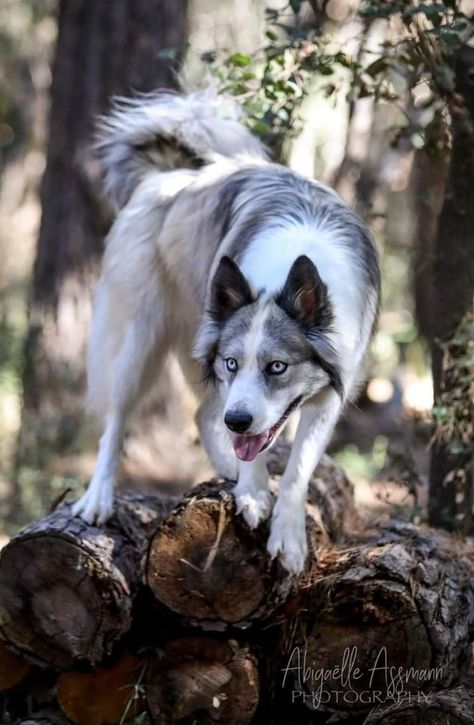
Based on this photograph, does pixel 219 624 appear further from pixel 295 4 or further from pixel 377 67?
pixel 377 67

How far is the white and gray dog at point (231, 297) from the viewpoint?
14.8 ft

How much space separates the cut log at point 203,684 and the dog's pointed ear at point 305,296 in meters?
1.52

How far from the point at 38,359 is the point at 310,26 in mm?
4442

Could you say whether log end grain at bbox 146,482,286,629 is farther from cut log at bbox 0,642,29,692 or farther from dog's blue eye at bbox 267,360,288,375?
cut log at bbox 0,642,29,692

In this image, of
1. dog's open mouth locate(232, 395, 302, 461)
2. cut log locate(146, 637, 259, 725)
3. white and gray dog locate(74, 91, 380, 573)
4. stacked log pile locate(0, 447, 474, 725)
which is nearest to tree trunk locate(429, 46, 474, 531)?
white and gray dog locate(74, 91, 380, 573)

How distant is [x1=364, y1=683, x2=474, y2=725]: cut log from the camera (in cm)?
388

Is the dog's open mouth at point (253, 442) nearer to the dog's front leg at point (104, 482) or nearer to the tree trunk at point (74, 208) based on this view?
the dog's front leg at point (104, 482)

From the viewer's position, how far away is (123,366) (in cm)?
589

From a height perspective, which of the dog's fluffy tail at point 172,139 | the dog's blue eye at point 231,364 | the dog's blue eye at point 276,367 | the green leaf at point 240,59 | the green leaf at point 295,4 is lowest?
the dog's blue eye at point 231,364

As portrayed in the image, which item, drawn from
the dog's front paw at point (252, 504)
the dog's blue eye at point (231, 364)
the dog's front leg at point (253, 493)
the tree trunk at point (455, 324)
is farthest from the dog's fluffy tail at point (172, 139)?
the dog's front paw at point (252, 504)

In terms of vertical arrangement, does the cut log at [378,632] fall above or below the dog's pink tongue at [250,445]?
below

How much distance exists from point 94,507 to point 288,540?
106 cm

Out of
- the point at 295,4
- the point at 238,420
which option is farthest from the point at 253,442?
the point at 295,4

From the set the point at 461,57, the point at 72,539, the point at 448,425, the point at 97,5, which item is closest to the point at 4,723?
the point at 72,539
